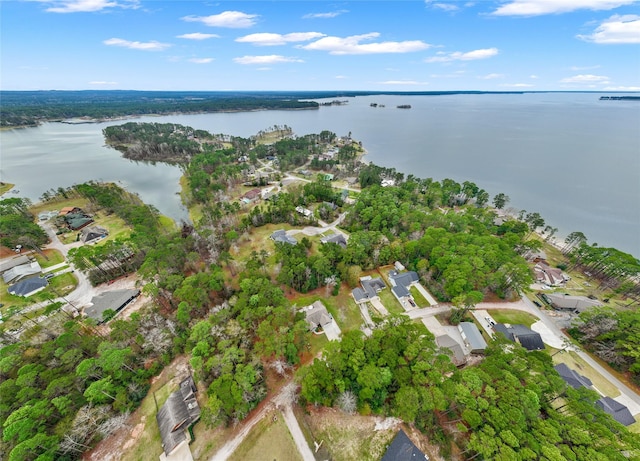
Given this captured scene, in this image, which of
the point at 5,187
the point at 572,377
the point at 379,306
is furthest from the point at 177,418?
the point at 5,187

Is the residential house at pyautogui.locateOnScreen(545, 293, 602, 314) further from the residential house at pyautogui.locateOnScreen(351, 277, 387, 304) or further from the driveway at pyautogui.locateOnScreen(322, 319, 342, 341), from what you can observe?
the driveway at pyautogui.locateOnScreen(322, 319, 342, 341)

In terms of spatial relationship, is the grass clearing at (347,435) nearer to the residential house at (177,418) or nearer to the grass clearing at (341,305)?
the grass clearing at (341,305)

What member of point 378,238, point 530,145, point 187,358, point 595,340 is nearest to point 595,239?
point 595,340

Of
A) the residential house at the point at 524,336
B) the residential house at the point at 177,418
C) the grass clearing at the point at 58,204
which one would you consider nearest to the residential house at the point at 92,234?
the grass clearing at the point at 58,204

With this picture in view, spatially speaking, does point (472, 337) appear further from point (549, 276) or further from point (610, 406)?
point (549, 276)

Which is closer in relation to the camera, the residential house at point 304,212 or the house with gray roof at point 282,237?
the house with gray roof at point 282,237

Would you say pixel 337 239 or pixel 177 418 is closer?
pixel 177 418

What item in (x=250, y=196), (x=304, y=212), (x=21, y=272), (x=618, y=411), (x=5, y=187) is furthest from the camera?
(x=5, y=187)
